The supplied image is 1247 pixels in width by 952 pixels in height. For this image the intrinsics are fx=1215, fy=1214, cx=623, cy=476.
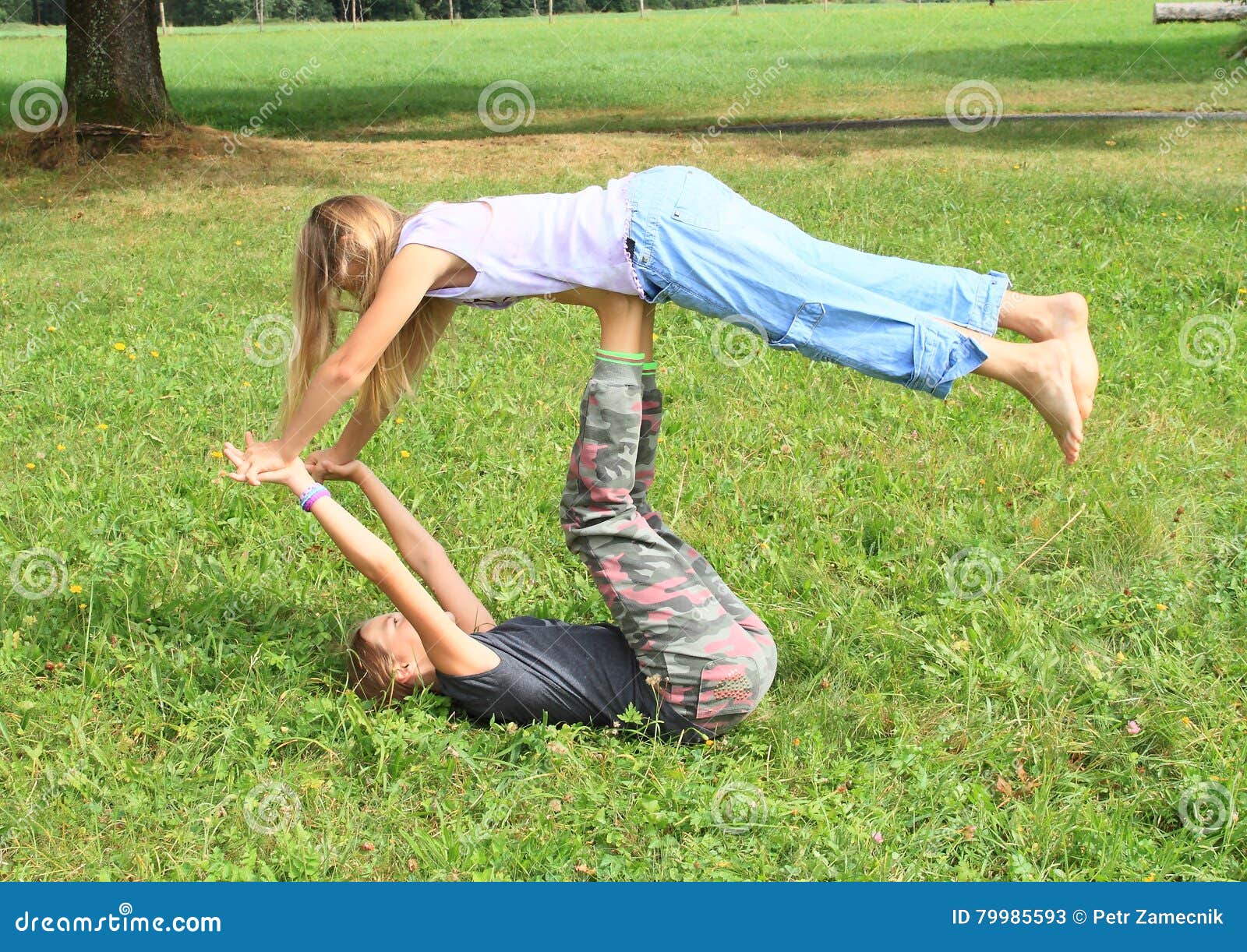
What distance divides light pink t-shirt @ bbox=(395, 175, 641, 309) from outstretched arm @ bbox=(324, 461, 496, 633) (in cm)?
77

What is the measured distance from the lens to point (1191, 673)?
348 cm

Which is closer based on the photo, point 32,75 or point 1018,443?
point 1018,443

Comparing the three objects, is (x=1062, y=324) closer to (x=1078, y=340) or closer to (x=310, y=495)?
(x=1078, y=340)

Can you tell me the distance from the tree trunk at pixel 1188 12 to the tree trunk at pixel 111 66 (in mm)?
27932

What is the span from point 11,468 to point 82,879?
261 centimetres

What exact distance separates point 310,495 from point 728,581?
154 cm

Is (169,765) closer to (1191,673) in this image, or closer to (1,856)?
(1,856)

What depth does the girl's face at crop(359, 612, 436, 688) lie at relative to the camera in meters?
3.43

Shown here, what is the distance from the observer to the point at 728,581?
163 inches

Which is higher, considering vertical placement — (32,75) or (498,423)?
(32,75)

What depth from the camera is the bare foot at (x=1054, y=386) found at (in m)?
3.26

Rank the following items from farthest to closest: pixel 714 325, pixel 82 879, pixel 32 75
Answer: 1. pixel 32 75
2. pixel 714 325
3. pixel 82 879

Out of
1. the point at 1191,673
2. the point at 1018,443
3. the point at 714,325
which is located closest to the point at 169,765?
the point at 1191,673

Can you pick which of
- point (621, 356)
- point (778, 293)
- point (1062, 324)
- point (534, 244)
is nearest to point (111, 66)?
point (534, 244)
